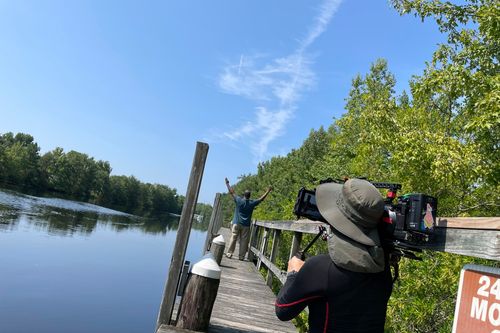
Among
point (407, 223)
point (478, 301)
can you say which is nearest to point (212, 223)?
point (407, 223)

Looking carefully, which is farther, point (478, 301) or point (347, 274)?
point (347, 274)

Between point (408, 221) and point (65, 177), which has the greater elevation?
point (65, 177)

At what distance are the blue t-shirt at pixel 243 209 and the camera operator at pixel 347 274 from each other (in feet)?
26.3

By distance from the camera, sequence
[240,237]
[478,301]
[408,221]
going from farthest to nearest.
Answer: [240,237], [408,221], [478,301]

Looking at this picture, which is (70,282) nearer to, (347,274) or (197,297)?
(197,297)

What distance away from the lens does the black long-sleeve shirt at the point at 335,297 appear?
1937 millimetres

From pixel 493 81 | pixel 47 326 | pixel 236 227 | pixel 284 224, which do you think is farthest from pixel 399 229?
pixel 47 326

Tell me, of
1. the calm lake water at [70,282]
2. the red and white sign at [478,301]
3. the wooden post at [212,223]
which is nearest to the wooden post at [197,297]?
the red and white sign at [478,301]

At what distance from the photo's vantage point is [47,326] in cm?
1438

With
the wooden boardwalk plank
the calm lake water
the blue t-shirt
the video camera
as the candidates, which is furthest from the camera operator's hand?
the calm lake water

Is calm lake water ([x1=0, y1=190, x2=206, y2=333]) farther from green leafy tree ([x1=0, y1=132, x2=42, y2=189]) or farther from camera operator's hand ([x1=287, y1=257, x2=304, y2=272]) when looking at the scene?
green leafy tree ([x1=0, y1=132, x2=42, y2=189])

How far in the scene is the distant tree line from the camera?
83.5 meters

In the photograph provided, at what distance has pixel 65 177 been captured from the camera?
99625mm

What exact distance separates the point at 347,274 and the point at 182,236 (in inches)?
96.2
